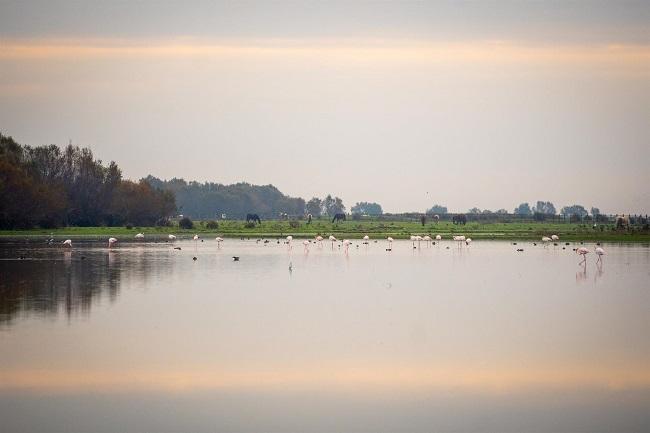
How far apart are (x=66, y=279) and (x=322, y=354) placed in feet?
66.6

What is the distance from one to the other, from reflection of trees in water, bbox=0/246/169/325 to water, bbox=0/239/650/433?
0.51ft

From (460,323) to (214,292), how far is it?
1099cm

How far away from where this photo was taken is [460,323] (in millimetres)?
24922

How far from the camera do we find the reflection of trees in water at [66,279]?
28062 millimetres

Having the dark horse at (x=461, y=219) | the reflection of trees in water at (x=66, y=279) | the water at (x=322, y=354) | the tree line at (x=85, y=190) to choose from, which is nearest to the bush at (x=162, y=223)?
the tree line at (x=85, y=190)

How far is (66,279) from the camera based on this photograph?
3759 centimetres

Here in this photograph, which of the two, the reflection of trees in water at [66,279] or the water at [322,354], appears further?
the reflection of trees in water at [66,279]

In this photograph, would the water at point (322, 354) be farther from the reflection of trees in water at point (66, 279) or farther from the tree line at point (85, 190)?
the tree line at point (85, 190)

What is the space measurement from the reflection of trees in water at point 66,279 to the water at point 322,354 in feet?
0.51

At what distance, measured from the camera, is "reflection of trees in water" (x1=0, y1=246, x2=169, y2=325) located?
2806 centimetres

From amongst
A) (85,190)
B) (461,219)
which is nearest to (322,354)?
(85,190)

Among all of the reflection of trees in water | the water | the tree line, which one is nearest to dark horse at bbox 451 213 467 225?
the tree line

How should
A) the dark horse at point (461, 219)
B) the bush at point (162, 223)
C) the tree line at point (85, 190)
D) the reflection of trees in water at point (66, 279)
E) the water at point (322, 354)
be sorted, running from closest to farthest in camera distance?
1. the water at point (322, 354)
2. the reflection of trees in water at point (66, 279)
3. the tree line at point (85, 190)
4. the bush at point (162, 223)
5. the dark horse at point (461, 219)

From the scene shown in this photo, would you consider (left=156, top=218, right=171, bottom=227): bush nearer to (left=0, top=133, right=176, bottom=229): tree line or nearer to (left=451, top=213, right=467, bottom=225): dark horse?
(left=0, top=133, right=176, bottom=229): tree line
